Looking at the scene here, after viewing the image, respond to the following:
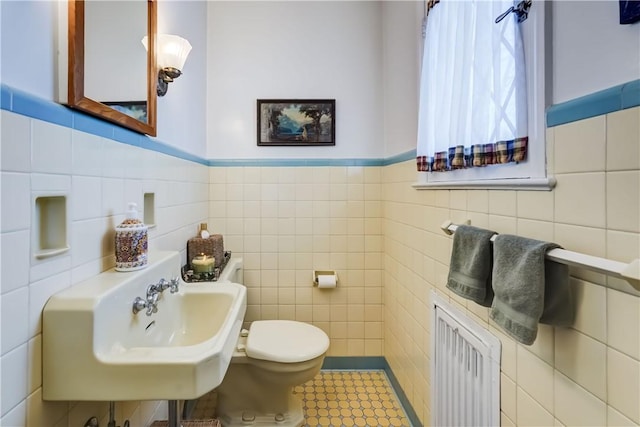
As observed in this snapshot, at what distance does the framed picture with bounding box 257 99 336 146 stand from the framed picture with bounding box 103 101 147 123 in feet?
3.42

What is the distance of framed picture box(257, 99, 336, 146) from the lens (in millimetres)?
2176

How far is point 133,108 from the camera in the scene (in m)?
1.11

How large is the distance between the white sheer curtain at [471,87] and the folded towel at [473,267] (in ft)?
0.79

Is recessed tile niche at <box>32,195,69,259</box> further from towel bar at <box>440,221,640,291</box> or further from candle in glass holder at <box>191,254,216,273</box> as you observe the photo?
towel bar at <box>440,221,640,291</box>

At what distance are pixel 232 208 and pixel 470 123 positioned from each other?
5.31 feet

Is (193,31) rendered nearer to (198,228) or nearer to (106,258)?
(198,228)

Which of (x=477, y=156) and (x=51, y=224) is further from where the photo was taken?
(x=477, y=156)

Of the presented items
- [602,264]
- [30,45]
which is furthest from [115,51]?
[602,264]

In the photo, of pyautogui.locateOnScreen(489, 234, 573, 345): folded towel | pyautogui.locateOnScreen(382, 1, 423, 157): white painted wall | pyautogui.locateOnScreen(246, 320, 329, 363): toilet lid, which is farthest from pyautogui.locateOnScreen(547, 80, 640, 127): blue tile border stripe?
pyautogui.locateOnScreen(246, 320, 329, 363): toilet lid

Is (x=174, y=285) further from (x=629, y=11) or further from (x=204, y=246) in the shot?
(x=629, y=11)

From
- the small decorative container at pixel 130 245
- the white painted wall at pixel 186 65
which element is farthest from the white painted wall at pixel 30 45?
the small decorative container at pixel 130 245

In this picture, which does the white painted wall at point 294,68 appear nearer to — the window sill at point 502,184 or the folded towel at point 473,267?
the window sill at point 502,184

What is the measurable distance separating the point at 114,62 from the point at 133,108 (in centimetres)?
16

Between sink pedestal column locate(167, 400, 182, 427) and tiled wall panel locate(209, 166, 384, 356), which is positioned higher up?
tiled wall panel locate(209, 166, 384, 356)
